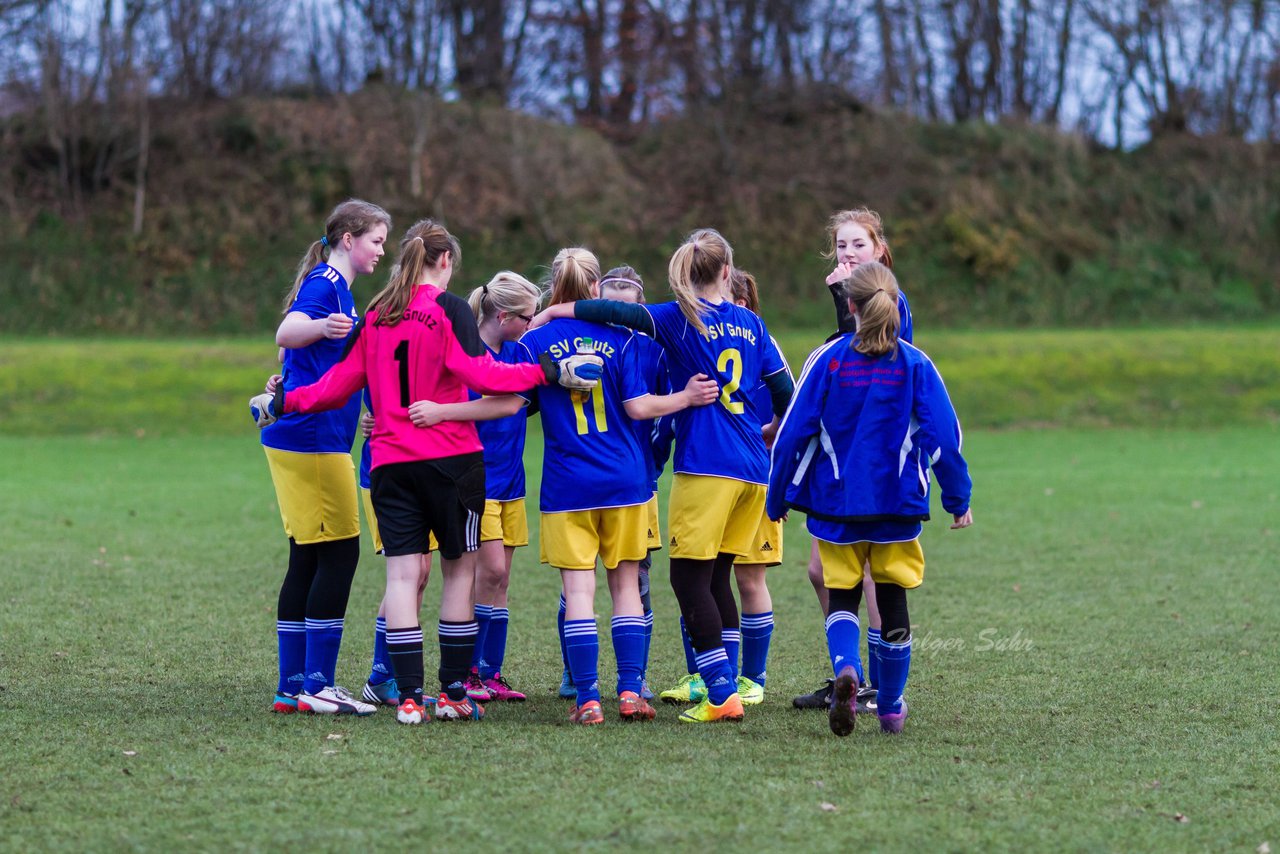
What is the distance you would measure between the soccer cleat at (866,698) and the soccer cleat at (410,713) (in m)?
1.77

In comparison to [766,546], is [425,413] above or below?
above

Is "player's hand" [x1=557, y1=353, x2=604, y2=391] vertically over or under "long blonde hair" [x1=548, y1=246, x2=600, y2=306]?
under

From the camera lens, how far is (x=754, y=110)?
34562mm

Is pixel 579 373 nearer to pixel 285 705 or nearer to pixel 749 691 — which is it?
pixel 749 691

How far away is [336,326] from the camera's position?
5039 millimetres

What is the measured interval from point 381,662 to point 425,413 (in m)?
1.27

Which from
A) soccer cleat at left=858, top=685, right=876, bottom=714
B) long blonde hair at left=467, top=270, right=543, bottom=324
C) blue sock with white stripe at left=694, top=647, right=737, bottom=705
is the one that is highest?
long blonde hair at left=467, top=270, right=543, bottom=324

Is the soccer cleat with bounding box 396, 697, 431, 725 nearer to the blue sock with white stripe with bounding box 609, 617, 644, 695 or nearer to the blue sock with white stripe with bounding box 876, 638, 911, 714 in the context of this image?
the blue sock with white stripe with bounding box 609, 617, 644, 695

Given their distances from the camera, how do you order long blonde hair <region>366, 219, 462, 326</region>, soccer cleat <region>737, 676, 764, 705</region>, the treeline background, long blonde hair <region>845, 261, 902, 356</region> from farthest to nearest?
the treeline background < soccer cleat <region>737, 676, 764, 705</region> < long blonde hair <region>366, 219, 462, 326</region> < long blonde hair <region>845, 261, 902, 356</region>

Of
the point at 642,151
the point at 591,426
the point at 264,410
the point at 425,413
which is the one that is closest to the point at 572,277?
the point at 591,426

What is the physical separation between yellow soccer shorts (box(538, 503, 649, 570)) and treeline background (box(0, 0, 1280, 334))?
23414 millimetres

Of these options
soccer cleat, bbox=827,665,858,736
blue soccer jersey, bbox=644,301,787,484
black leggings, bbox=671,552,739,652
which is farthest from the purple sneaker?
blue soccer jersey, bbox=644,301,787,484

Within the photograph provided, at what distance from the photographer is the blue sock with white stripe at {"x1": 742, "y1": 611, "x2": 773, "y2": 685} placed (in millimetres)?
5676

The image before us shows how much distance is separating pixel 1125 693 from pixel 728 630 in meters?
1.68
